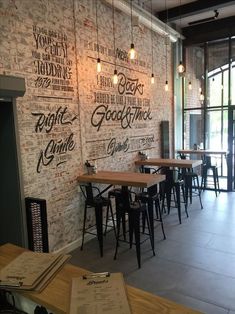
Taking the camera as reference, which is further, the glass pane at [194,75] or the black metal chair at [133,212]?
the glass pane at [194,75]

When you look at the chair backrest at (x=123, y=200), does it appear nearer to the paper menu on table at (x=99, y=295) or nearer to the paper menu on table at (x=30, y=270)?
the paper menu on table at (x=30, y=270)

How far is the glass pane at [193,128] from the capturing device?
6.92 meters

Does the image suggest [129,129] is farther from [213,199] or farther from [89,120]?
[213,199]

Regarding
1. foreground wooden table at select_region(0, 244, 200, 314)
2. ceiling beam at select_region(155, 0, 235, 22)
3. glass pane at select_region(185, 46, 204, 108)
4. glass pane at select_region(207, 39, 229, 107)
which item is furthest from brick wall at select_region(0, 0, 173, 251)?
glass pane at select_region(207, 39, 229, 107)

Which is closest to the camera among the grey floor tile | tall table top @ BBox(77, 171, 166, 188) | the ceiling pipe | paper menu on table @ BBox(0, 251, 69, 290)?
paper menu on table @ BBox(0, 251, 69, 290)

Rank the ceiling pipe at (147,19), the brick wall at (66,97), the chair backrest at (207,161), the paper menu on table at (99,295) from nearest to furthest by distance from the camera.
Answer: the paper menu on table at (99,295), the brick wall at (66,97), the ceiling pipe at (147,19), the chair backrest at (207,161)

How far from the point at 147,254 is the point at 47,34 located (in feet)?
9.78

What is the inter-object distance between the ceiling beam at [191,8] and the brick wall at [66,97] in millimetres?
1104

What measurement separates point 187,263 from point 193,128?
4.48 metres

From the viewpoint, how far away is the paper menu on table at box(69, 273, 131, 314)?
110cm

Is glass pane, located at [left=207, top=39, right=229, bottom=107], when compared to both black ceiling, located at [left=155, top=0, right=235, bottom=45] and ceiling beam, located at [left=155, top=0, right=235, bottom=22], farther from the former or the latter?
ceiling beam, located at [left=155, top=0, right=235, bottom=22]

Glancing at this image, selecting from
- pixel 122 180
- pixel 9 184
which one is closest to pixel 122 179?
pixel 122 180

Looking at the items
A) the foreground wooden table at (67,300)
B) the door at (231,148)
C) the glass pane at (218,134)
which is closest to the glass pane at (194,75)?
the glass pane at (218,134)

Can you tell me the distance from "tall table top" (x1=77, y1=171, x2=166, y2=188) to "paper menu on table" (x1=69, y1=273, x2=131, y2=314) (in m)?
2.05
